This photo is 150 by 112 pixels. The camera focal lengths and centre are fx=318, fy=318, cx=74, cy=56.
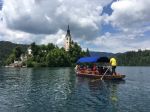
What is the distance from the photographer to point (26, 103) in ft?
102

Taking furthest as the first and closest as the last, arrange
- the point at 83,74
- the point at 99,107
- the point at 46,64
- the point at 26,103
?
the point at 46,64 → the point at 83,74 → the point at 26,103 → the point at 99,107

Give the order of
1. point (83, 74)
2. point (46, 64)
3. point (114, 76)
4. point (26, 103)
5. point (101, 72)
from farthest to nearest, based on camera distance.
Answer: point (46, 64)
point (83, 74)
point (101, 72)
point (114, 76)
point (26, 103)

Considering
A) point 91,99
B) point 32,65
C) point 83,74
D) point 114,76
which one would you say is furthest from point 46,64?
point 91,99

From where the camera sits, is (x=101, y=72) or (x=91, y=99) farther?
(x=101, y=72)

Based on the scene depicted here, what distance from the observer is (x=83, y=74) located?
71.4m

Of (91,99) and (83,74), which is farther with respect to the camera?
(83,74)

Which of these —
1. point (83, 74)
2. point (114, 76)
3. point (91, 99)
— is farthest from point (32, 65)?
point (91, 99)

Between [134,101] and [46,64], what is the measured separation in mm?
159343

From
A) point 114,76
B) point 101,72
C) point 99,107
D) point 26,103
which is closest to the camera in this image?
point 99,107

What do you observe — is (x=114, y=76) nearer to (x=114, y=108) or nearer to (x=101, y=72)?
(x=101, y=72)

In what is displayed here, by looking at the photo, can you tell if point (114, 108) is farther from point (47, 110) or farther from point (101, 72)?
point (101, 72)

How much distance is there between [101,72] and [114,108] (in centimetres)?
3588

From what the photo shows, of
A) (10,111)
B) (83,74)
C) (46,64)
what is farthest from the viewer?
(46,64)

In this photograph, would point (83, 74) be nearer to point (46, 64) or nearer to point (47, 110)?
point (47, 110)
